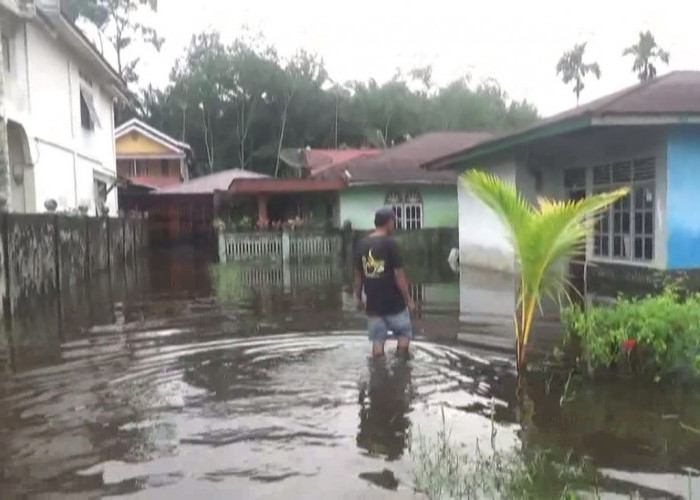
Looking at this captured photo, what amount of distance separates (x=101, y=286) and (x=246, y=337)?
8.30 meters

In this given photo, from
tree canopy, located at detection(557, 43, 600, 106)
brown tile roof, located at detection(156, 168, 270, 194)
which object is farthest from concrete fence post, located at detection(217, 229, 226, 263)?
tree canopy, located at detection(557, 43, 600, 106)

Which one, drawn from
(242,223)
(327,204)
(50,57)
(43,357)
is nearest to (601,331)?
(43,357)

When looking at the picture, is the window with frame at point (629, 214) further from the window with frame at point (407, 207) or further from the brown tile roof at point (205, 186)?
the brown tile roof at point (205, 186)

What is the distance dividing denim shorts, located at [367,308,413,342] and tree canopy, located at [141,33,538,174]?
38105mm

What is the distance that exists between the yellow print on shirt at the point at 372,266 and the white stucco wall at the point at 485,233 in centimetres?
960

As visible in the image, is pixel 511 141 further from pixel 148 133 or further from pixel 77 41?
pixel 148 133

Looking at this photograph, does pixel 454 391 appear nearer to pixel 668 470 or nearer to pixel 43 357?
pixel 668 470

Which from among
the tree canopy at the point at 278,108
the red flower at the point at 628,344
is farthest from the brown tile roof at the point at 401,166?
the red flower at the point at 628,344

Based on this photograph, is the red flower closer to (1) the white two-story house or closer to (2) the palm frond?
(2) the palm frond

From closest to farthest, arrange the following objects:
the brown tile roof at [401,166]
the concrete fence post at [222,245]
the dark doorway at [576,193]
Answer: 1. the dark doorway at [576,193]
2. the concrete fence post at [222,245]
3. the brown tile roof at [401,166]

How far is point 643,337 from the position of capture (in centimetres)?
657

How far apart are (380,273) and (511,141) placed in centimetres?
817

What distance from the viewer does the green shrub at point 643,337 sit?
646 centimetres

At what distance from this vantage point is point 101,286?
17344 millimetres
